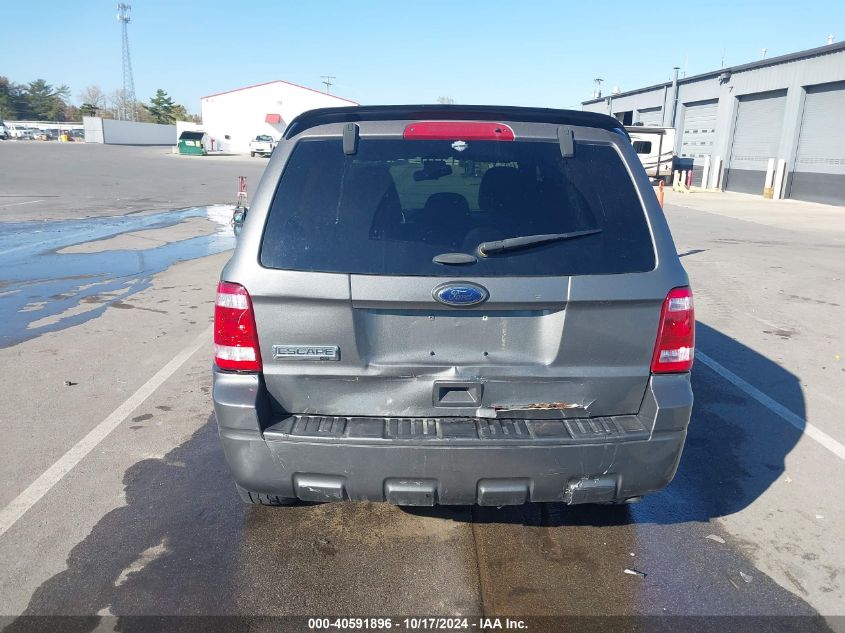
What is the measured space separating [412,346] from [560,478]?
2.71 feet

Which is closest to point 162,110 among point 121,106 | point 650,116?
point 121,106

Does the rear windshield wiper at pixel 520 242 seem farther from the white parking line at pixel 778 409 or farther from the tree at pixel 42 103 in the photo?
the tree at pixel 42 103

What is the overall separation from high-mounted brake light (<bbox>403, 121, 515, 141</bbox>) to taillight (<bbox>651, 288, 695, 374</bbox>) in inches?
39.1

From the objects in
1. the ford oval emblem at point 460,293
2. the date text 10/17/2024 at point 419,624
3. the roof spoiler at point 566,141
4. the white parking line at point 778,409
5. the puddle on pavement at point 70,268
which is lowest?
the puddle on pavement at point 70,268

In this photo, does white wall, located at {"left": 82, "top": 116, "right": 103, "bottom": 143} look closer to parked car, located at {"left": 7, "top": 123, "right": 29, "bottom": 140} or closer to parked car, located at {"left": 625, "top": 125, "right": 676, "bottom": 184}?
parked car, located at {"left": 7, "top": 123, "right": 29, "bottom": 140}

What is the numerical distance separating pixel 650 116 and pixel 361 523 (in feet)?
147

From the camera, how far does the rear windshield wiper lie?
280cm

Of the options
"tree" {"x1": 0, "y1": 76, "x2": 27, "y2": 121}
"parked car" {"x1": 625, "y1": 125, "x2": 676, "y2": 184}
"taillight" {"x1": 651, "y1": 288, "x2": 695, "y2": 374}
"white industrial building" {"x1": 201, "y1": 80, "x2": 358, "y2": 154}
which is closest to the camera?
"taillight" {"x1": 651, "y1": 288, "x2": 695, "y2": 374}

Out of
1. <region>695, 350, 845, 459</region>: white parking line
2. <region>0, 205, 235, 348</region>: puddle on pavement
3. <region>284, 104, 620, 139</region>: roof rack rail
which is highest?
<region>284, 104, 620, 139</region>: roof rack rail

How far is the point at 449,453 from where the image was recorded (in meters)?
2.78

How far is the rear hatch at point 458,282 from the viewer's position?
110 inches

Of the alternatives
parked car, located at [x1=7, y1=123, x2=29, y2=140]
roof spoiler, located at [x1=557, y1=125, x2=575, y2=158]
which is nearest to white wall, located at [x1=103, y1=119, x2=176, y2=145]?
parked car, located at [x1=7, y1=123, x2=29, y2=140]

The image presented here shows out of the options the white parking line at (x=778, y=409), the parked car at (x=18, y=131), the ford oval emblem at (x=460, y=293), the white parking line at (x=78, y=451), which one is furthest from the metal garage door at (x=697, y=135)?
the parked car at (x=18, y=131)

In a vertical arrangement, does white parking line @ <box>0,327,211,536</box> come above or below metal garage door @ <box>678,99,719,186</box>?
below
